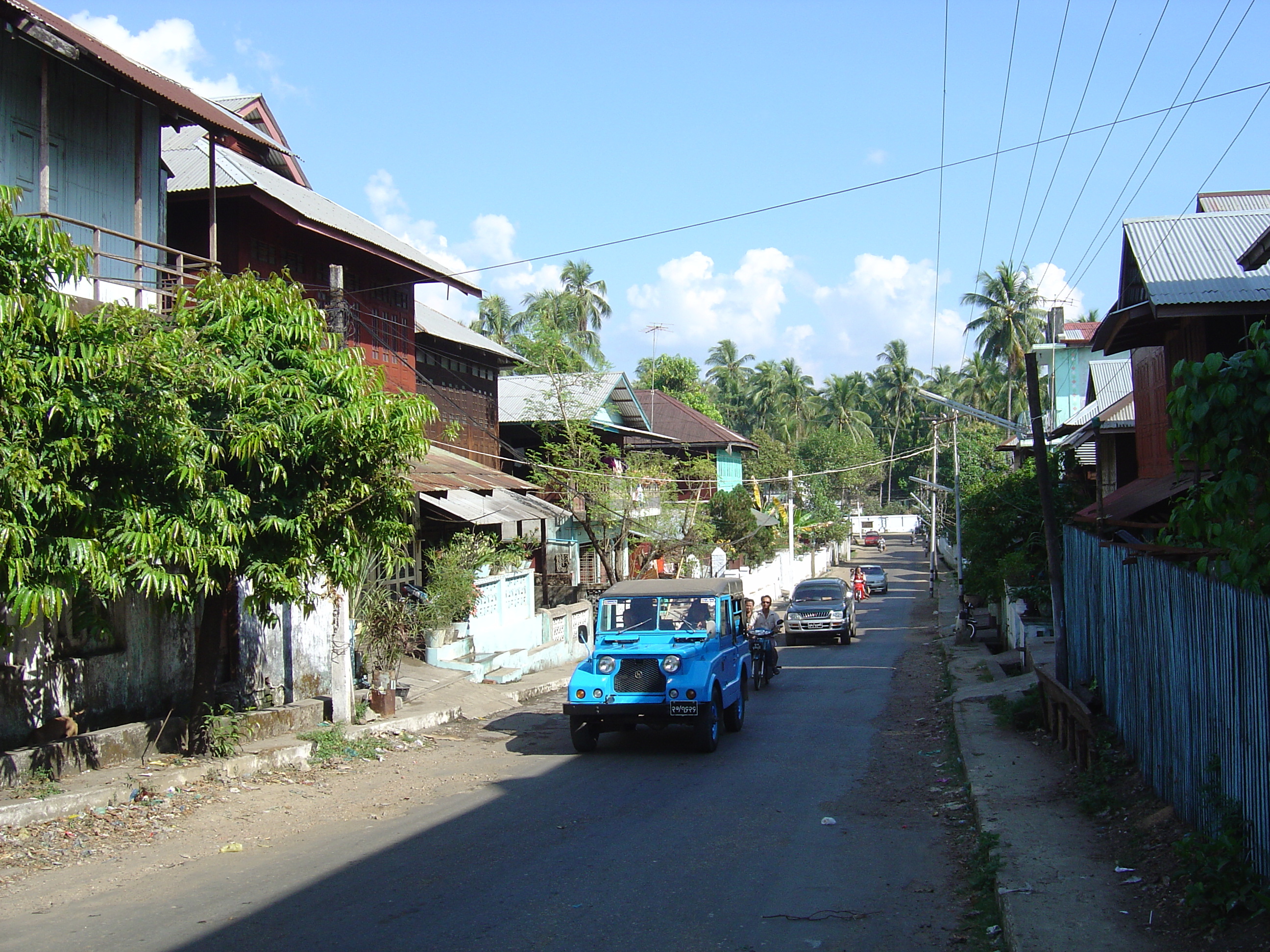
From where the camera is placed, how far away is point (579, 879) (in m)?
7.57

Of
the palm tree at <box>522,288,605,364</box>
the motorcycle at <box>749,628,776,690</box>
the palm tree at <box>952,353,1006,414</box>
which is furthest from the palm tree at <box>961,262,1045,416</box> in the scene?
the motorcycle at <box>749,628,776,690</box>

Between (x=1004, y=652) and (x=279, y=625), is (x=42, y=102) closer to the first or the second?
(x=279, y=625)

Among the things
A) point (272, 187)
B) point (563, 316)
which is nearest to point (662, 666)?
point (272, 187)

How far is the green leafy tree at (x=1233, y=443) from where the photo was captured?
15.5ft

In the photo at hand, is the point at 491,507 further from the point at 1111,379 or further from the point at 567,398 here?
the point at 1111,379

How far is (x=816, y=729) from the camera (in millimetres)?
15211

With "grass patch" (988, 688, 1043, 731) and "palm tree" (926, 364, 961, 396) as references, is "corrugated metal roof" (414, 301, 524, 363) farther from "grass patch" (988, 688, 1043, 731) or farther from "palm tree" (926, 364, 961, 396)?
"palm tree" (926, 364, 961, 396)

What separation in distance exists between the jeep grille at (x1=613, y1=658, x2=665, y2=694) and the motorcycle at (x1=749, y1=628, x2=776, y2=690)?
6.64m

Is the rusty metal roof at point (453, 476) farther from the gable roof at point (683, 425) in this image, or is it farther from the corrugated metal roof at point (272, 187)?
the gable roof at point (683, 425)

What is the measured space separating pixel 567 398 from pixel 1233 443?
86.9 feet

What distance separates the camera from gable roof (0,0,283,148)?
1205cm

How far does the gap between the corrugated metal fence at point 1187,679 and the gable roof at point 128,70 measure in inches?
519

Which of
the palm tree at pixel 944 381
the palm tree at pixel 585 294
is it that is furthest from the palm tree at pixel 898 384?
the palm tree at pixel 585 294

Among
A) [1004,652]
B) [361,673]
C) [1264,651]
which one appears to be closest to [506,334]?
[1004,652]
